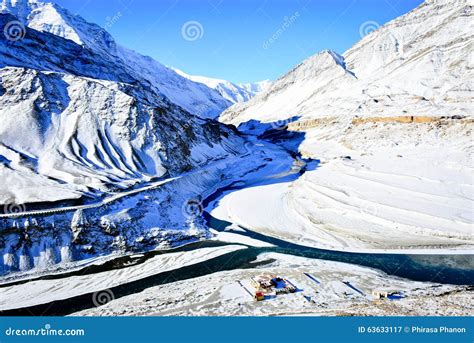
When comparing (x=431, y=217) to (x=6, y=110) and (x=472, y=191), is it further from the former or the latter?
(x=6, y=110)

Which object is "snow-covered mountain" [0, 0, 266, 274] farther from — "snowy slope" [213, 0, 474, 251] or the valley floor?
the valley floor

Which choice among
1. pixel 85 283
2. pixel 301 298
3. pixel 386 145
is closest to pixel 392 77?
pixel 386 145

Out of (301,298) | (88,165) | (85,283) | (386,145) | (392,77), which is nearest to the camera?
(301,298)

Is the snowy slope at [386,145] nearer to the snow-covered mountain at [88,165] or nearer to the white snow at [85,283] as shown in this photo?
the snow-covered mountain at [88,165]

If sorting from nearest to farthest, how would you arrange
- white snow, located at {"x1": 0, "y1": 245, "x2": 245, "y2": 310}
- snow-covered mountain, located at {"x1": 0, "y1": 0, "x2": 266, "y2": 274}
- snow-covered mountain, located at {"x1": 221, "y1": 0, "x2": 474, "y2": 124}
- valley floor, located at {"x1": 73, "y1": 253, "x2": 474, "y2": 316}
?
valley floor, located at {"x1": 73, "y1": 253, "x2": 474, "y2": 316}
white snow, located at {"x1": 0, "y1": 245, "x2": 245, "y2": 310}
snow-covered mountain, located at {"x1": 0, "y1": 0, "x2": 266, "y2": 274}
snow-covered mountain, located at {"x1": 221, "y1": 0, "x2": 474, "y2": 124}

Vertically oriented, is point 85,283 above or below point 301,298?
above

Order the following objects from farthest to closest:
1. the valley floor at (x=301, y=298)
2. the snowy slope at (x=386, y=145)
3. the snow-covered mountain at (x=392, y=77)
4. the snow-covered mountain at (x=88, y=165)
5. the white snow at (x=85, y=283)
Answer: the snow-covered mountain at (x=392, y=77)
the snowy slope at (x=386, y=145)
the snow-covered mountain at (x=88, y=165)
the white snow at (x=85, y=283)
the valley floor at (x=301, y=298)

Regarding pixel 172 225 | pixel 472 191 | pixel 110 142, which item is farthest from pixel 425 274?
pixel 110 142

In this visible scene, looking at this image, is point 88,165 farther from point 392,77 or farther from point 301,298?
point 392,77

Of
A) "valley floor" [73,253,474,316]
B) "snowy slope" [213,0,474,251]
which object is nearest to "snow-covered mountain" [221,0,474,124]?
"snowy slope" [213,0,474,251]

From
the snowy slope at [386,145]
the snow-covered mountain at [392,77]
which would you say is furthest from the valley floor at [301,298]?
the snow-covered mountain at [392,77]

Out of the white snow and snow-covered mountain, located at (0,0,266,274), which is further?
snow-covered mountain, located at (0,0,266,274)
